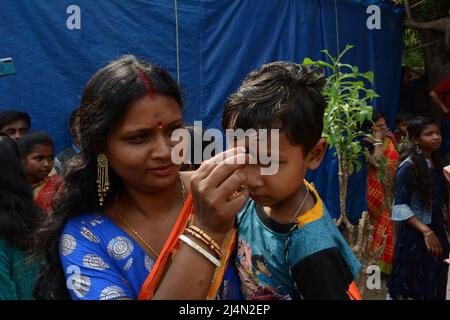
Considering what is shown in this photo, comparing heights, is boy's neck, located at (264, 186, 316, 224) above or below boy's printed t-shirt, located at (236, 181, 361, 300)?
above

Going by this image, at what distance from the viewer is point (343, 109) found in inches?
146

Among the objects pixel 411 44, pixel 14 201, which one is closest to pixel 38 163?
pixel 14 201

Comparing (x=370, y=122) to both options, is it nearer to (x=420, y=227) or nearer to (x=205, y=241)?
(x=420, y=227)

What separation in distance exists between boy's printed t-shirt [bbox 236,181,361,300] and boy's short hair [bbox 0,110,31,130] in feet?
10.9

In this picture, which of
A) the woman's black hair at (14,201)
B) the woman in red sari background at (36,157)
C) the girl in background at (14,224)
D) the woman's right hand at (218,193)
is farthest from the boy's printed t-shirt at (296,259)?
the woman in red sari background at (36,157)

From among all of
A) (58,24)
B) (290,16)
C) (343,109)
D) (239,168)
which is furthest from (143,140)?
(290,16)

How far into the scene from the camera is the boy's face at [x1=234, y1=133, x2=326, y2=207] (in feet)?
5.15

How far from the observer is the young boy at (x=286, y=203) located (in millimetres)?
1487

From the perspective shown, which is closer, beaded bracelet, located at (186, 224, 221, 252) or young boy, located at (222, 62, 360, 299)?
beaded bracelet, located at (186, 224, 221, 252)

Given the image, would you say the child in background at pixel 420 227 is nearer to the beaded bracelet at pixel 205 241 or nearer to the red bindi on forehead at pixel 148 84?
the red bindi on forehead at pixel 148 84

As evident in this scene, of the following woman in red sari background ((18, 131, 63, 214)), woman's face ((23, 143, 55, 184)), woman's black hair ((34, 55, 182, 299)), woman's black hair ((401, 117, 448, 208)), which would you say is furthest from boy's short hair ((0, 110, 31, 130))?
woman's black hair ((401, 117, 448, 208))

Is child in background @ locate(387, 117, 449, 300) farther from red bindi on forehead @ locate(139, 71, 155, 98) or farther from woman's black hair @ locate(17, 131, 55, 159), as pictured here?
red bindi on forehead @ locate(139, 71, 155, 98)

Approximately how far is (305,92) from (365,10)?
5900mm
